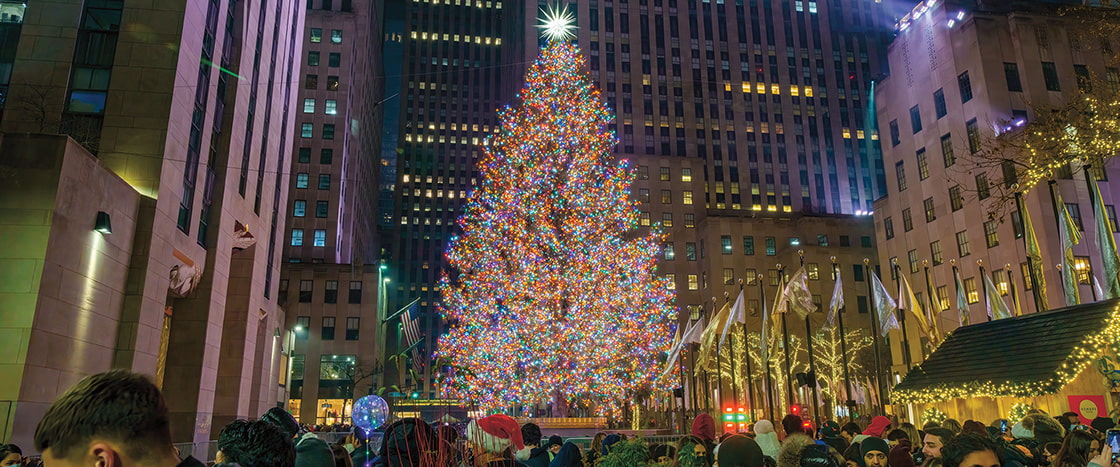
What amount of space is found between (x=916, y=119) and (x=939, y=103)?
10.1ft

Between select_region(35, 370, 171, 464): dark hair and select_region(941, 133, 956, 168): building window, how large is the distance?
179 ft

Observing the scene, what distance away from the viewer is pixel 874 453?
778 cm

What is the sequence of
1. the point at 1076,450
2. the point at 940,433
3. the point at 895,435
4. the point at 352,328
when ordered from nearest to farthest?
the point at 1076,450 → the point at 940,433 → the point at 895,435 → the point at 352,328

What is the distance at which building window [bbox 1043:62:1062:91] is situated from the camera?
156ft

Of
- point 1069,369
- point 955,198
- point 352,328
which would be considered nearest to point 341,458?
point 1069,369

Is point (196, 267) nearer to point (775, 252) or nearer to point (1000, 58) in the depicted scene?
point (1000, 58)

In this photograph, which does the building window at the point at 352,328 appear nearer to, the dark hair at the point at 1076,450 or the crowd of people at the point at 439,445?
the crowd of people at the point at 439,445

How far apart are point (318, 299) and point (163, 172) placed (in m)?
48.0

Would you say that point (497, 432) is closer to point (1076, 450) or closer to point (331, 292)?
point (1076, 450)

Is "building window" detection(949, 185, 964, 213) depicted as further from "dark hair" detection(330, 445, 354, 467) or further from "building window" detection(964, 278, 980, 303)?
"dark hair" detection(330, 445, 354, 467)

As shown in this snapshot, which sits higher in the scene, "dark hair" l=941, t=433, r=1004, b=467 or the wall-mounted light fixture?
the wall-mounted light fixture

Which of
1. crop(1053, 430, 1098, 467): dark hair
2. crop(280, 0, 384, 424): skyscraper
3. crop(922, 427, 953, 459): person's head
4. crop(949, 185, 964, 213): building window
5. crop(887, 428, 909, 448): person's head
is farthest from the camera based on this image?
crop(280, 0, 384, 424): skyscraper

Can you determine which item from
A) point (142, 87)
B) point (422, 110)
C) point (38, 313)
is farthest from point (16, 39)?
point (422, 110)

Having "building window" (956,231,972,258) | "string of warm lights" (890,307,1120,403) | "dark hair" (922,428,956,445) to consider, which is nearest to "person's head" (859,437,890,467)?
"dark hair" (922,428,956,445)
